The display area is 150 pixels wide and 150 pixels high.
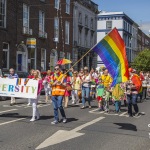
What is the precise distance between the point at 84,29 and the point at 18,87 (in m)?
34.1

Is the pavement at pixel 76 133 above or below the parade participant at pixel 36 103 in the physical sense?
below

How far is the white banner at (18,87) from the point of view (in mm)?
11719

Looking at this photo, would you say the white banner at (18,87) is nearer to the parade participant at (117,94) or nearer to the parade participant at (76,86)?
the parade participant at (117,94)

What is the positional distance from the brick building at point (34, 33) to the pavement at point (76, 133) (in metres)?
16.3

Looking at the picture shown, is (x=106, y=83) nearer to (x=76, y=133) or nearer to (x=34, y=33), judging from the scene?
(x=76, y=133)

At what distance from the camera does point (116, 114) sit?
1338 centimetres

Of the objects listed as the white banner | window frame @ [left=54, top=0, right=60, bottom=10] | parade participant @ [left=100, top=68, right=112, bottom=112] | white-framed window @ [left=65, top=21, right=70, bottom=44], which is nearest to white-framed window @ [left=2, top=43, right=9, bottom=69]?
window frame @ [left=54, top=0, right=60, bottom=10]

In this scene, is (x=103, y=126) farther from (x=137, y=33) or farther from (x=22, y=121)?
(x=137, y=33)

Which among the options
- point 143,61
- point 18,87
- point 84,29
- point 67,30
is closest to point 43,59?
point 67,30

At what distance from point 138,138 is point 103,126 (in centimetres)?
187

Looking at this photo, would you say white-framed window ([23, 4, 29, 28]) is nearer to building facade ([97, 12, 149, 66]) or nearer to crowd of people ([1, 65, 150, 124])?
crowd of people ([1, 65, 150, 124])

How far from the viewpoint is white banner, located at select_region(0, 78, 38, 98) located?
1172 centimetres

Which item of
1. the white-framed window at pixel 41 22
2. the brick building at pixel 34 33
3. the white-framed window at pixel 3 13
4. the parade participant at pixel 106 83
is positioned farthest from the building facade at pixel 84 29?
the parade participant at pixel 106 83

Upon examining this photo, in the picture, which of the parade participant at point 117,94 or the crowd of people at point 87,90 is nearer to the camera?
the crowd of people at point 87,90
